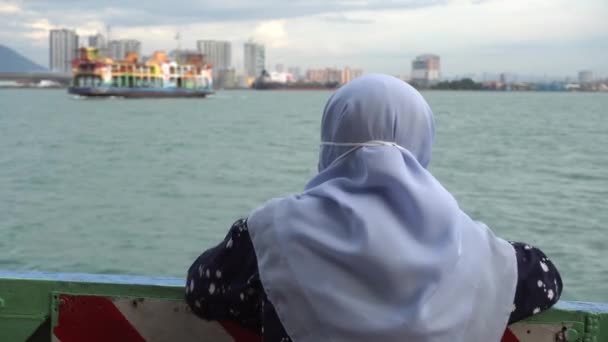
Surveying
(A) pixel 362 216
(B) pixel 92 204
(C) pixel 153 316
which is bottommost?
(B) pixel 92 204

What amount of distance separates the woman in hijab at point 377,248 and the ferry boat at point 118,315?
40 cm

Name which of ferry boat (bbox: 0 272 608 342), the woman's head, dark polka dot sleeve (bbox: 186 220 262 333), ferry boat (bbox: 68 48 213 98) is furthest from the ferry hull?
the woman's head

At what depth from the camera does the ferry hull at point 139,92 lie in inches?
2264

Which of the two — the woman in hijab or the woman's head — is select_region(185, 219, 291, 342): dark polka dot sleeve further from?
the woman's head

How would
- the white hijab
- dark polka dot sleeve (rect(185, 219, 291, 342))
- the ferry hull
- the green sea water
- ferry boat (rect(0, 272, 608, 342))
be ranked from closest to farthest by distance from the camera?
the white hijab < dark polka dot sleeve (rect(185, 219, 291, 342)) < ferry boat (rect(0, 272, 608, 342)) < the green sea water < the ferry hull

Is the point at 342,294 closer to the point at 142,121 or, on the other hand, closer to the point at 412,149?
the point at 412,149

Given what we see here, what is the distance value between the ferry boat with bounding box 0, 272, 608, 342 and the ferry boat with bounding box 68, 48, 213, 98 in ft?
182

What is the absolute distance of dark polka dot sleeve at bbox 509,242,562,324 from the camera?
1394mm

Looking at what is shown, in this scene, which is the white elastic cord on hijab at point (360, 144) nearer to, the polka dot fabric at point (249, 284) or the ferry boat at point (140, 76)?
the polka dot fabric at point (249, 284)

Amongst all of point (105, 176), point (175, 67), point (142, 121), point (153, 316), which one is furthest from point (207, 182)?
point (175, 67)

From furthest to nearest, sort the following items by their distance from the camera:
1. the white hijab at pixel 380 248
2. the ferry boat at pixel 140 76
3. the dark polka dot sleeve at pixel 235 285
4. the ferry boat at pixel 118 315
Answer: the ferry boat at pixel 140 76 < the ferry boat at pixel 118 315 < the dark polka dot sleeve at pixel 235 285 < the white hijab at pixel 380 248

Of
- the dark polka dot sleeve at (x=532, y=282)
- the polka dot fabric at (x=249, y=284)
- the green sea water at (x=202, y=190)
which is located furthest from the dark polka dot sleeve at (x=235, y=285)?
the green sea water at (x=202, y=190)

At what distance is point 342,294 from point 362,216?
0.40ft

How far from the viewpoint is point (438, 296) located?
1253 millimetres
